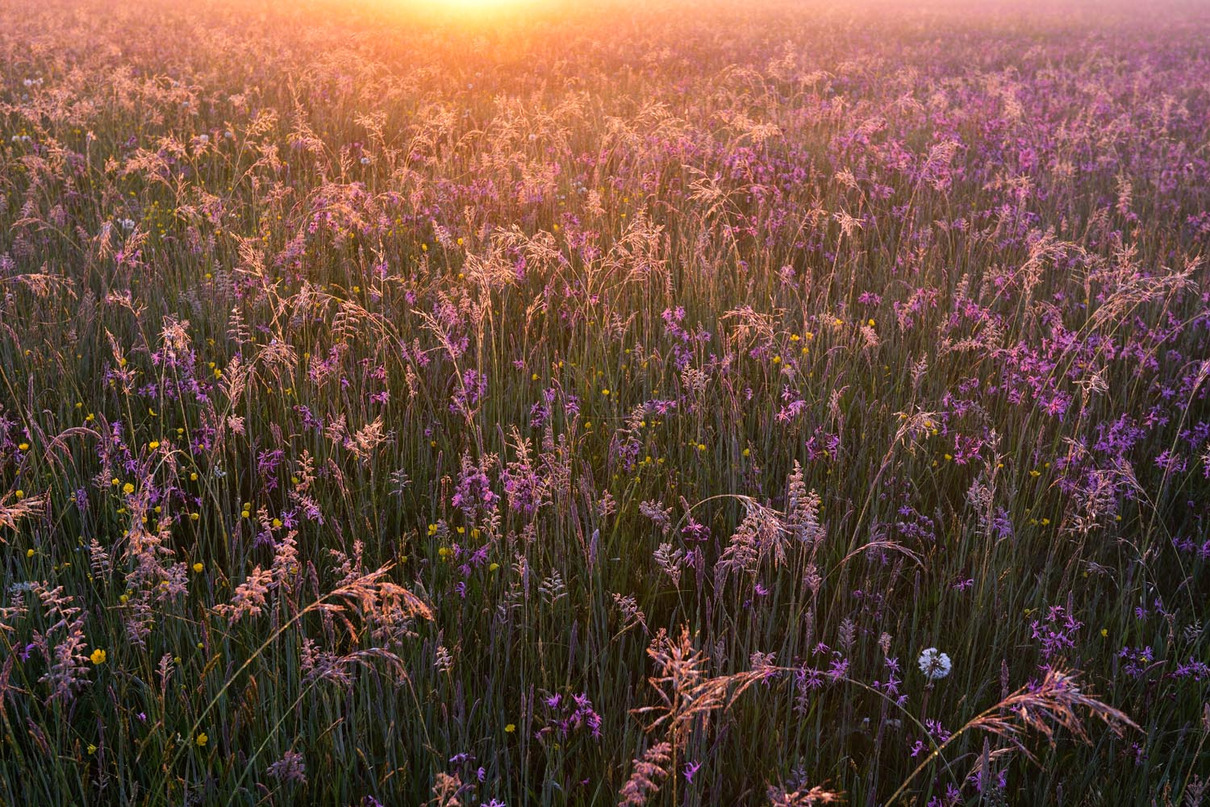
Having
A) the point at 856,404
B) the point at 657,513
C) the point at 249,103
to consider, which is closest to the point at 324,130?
the point at 249,103

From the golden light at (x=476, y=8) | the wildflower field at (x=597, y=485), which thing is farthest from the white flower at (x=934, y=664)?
the golden light at (x=476, y=8)

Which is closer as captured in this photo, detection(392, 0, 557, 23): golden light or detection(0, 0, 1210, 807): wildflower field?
detection(0, 0, 1210, 807): wildflower field

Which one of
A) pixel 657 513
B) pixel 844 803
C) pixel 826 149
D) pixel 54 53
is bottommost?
pixel 844 803

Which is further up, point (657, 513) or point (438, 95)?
point (438, 95)

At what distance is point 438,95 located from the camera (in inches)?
344

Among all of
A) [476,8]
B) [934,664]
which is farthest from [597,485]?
[476,8]

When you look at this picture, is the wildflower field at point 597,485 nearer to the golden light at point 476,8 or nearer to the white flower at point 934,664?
the white flower at point 934,664

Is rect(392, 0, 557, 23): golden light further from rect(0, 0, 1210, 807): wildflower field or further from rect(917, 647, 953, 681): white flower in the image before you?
rect(917, 647, 953, 681): white flower

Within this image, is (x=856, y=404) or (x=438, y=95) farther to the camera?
(x=438, y=95)

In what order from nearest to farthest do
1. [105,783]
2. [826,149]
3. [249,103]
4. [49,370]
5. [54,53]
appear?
[105,783], [49,370], [826,149], [249,103], [54,53]

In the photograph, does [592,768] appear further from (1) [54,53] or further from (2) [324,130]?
(1) [54,53]

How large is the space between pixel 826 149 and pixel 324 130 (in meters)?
4.15

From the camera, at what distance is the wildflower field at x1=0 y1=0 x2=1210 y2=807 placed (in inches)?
72.3

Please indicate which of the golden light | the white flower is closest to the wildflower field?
the white flower
